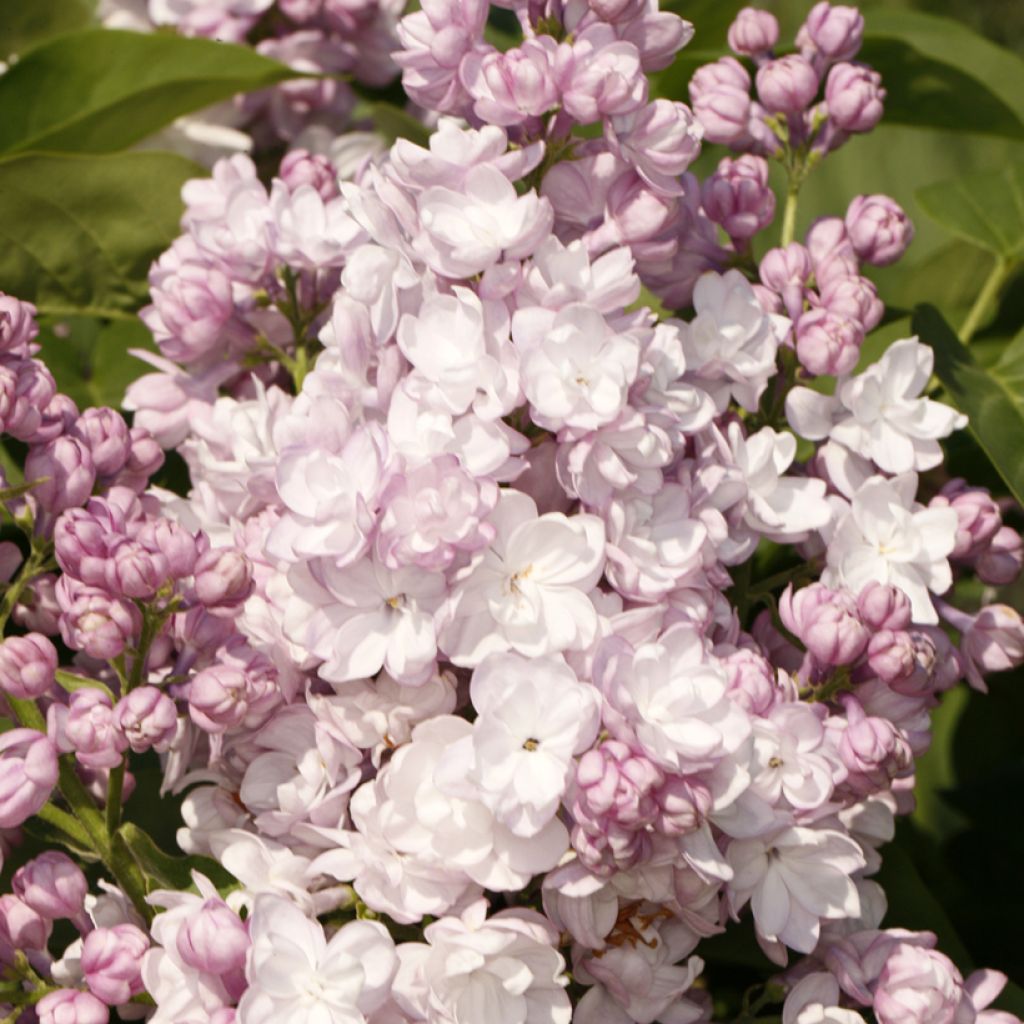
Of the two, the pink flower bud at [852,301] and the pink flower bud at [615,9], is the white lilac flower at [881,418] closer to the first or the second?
the pink flower bud at [852,301]

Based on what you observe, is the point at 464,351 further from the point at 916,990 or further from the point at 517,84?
the point at 916,990

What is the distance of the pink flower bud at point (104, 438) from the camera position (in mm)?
676

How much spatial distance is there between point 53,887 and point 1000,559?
1.54ft

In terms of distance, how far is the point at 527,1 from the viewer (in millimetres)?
694

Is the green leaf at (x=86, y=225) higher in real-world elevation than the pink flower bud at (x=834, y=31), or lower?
lower

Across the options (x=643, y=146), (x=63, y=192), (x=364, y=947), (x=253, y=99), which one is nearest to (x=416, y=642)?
(x=364, y=947)

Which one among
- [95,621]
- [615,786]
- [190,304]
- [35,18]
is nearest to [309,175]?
[190,304]

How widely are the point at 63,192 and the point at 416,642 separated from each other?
1.53 ft

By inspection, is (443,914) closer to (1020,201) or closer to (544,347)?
(544,347)

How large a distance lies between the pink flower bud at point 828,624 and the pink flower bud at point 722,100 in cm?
27

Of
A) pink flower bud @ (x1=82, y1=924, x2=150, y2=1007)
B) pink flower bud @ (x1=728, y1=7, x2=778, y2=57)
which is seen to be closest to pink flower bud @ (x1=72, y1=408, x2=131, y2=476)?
pink flower bud @ (x1=82, y1=924, x2=150, y2=1007)

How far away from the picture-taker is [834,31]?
82 cm

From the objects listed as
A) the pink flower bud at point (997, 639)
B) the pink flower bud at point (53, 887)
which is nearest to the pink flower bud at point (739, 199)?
the pink flower bud at point (997, 639)

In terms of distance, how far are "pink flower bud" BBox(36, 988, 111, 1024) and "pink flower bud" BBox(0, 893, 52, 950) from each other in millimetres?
35
